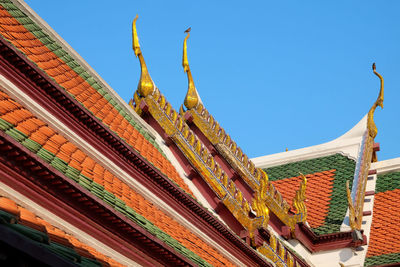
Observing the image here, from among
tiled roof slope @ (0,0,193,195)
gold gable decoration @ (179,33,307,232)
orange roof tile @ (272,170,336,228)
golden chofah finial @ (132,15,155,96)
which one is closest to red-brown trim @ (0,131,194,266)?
tiled roof slope @ (0,0,193,195)

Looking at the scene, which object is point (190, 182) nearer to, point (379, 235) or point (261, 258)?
point (261, 258)

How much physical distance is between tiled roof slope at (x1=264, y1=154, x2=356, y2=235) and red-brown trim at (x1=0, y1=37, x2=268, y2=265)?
3514 mm

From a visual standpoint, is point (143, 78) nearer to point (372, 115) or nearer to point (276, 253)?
point (276, 253)

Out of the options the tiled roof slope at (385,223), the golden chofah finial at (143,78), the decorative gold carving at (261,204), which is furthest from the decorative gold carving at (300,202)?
the golden chofah finial at (143,78)

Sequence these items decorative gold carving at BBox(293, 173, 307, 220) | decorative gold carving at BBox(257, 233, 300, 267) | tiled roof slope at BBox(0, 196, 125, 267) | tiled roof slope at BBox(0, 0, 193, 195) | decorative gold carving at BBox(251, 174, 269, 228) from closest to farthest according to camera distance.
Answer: tiled roof slope at BBox(0, 196, 125, 267) < tiled roof slope at BBox(0, 0, 193, 195) < decorative gold carving at BBox(257, 233, 300, 267) < decorative gold carving at BBox(251, 174, 269, 228) < decorative gold carving at BBox(293, 173, 307, 220)

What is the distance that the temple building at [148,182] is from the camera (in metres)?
5.89

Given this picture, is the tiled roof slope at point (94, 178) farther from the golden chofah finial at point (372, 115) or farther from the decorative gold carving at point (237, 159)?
the golden chofah finial at point (372, 115)

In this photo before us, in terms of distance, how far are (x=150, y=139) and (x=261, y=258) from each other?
268 cm

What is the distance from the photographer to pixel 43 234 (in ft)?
14.7

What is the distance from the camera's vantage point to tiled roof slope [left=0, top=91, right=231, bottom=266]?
6.64 metres

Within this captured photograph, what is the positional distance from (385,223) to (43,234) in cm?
1022

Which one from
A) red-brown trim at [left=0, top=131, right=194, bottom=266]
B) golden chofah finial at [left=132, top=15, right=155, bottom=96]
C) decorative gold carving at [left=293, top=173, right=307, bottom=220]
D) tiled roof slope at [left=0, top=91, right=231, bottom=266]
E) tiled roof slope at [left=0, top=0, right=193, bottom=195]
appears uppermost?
golden chofah finial at [left=132, top=15, right=155, bottom=96]

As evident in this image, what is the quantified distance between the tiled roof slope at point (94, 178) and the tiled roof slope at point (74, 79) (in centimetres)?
142

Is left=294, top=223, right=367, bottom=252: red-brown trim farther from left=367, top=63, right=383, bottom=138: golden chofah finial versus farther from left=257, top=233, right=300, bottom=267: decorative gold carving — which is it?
left=367, top=63, right=383, bottom=138: golden chofah finial
